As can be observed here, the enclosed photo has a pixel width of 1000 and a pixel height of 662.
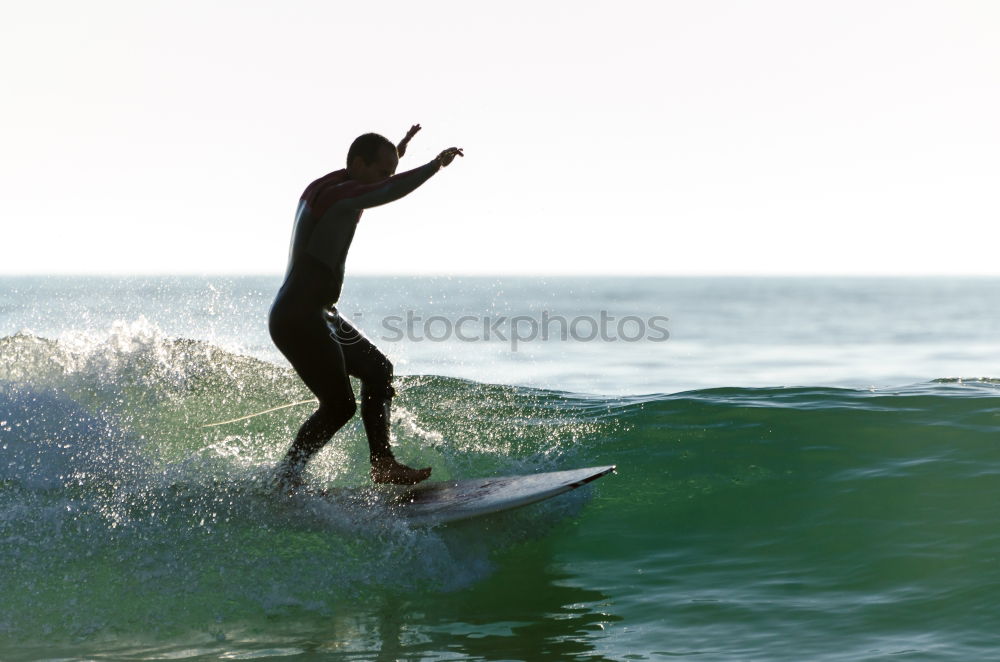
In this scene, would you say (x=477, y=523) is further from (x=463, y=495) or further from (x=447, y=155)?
(x=447, y=155)

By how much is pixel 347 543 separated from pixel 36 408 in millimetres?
3120

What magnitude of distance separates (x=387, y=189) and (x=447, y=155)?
359mm

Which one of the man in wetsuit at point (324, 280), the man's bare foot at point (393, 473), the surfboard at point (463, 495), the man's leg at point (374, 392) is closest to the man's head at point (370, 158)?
the man in wetsuit at point (324, 280)

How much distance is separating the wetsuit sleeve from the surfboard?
176 cm

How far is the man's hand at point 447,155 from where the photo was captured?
4.92m

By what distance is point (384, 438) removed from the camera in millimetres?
5602

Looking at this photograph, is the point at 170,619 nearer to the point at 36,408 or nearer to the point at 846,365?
the point at 36,408

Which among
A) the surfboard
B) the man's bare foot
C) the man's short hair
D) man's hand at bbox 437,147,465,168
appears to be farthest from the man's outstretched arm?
the surfboard

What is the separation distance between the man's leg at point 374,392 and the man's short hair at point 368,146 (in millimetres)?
921

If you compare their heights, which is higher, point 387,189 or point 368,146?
point 368,146

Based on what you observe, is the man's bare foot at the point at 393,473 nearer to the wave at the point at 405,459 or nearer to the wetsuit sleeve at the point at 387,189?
the wave at the point at 405,459

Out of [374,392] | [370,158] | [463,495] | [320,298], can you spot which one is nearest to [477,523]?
[463,495]

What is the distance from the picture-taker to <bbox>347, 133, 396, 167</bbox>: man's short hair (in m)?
5.21

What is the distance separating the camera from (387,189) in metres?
4.95
